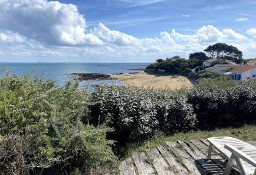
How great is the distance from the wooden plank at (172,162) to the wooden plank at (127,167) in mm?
732

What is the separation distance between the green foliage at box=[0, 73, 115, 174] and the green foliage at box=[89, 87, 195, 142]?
1108 mm

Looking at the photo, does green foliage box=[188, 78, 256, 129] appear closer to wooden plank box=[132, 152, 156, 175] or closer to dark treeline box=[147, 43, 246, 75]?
wooden plank box=[132, 152, 156, 175]

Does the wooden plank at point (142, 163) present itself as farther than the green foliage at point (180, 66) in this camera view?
No

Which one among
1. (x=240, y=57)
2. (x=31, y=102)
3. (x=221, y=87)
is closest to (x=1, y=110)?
(x=31, y=102)

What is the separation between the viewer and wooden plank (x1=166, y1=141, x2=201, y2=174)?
5824 millimetres

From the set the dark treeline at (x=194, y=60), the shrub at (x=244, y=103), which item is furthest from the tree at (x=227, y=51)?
the shrub at (x=244, y=103)

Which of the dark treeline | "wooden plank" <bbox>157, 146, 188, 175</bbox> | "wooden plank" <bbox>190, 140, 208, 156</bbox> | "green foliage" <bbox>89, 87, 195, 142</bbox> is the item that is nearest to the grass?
"green foliage" <bbox>89, 87, 195, 142</bbox>

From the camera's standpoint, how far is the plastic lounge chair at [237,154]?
15.1ft

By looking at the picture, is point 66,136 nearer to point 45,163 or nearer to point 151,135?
point 45,163

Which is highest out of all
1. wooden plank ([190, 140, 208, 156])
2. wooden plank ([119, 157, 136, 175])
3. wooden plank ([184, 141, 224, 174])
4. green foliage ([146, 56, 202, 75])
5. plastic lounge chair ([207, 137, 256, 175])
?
plastic lounge chair ([207, 137, 256, 175])

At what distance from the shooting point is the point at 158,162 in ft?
20.3

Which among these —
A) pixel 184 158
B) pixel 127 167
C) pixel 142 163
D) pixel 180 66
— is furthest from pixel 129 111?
pixel 180 66

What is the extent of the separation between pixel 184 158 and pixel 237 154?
1.83m

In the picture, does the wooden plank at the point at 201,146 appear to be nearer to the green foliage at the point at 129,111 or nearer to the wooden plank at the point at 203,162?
the wooden plank at the point at 203,162
